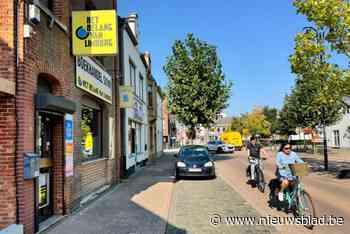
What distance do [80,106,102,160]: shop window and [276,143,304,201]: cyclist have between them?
5.57 metres

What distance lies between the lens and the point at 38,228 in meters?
6.69

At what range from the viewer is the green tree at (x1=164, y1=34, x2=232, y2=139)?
2906cm

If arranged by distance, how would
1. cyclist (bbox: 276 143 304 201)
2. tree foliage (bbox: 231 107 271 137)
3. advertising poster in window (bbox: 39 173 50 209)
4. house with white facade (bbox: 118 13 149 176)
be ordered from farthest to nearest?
tree foliage (bbox: 231 107 271 137) → house with white facade (bbox: 118 13 149 176) → cyclist (bbox: 276 143 304 201) → advertising poster in window (bbox: 39 173 50 209)

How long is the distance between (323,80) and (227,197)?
758 centimetres

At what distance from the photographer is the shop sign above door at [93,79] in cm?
948

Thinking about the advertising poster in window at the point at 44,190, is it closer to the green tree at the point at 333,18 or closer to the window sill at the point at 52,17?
the window sill at the point at 52,17

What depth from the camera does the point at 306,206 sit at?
23.2 ft

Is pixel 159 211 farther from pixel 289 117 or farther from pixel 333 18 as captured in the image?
pixel 289 117

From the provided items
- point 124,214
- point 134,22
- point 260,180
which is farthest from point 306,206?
point 134,22

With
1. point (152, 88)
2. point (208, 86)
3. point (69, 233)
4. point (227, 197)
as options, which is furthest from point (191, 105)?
point (69, 233)

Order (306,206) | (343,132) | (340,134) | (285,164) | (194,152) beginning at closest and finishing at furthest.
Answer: (306,206) < (285,164) < (194,152) < (343,132) < (340,134)

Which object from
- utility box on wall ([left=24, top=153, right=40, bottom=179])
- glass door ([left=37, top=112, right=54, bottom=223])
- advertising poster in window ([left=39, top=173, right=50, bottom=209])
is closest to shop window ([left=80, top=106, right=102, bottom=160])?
glass door ([left=37, top=112, right=54, bottom=223])

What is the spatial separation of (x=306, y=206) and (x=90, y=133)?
727cm

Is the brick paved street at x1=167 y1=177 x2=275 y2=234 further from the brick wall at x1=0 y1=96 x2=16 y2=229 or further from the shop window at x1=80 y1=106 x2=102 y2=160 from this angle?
the shop window at x1=80 y1=106 x2=102 y2=160
